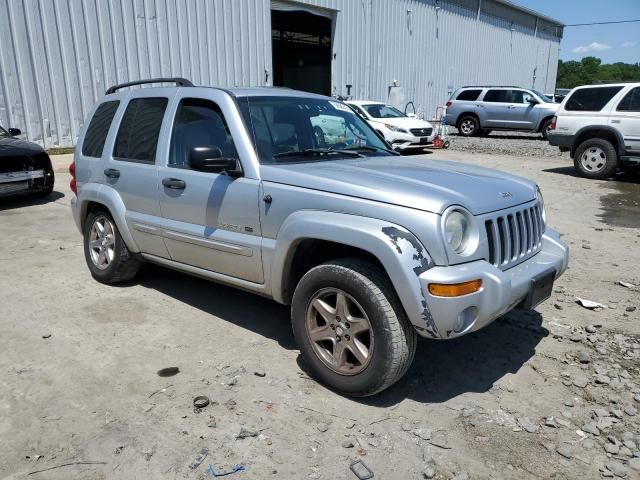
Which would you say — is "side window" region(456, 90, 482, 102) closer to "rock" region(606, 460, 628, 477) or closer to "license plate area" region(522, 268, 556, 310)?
"license plate area" region(522, 268, 556, 310)

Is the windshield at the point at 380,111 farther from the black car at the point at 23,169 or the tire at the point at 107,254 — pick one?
the tire at the point at 107,254

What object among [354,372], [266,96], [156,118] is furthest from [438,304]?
[156,118]

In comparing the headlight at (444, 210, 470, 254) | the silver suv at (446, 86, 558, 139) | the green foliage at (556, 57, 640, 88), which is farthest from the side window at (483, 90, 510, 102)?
the green foliage at (556, 57, 640, 88)

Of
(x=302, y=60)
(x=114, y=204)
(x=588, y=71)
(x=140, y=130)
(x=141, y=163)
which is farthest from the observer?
(x=588, y=71)

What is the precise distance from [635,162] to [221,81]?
465 inches

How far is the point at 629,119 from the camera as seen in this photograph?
1043 cm

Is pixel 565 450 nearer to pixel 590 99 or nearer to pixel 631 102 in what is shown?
pixel 631 102

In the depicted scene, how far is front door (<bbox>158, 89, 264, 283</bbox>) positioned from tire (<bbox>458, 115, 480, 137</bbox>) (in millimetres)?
18563

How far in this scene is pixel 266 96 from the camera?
3889 millimetres

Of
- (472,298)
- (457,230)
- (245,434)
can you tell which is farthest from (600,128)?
(245,434)

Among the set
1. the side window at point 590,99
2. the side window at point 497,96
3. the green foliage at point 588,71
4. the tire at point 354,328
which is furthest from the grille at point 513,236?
the green foliage at point 588,71

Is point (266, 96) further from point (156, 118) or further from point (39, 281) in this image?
point (39, 281)

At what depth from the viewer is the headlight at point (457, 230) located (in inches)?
107

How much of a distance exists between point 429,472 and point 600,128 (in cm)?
1047
